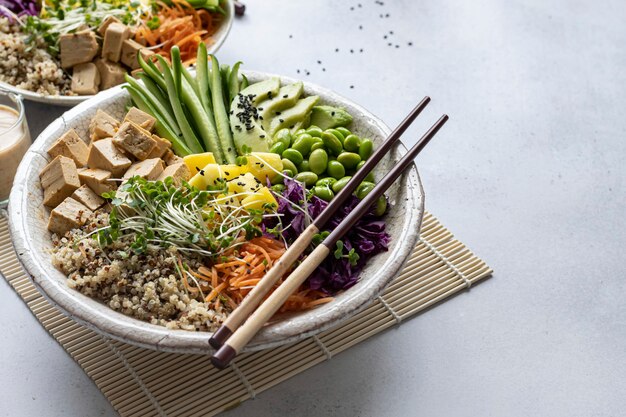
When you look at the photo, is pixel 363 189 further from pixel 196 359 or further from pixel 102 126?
pixel 102 126

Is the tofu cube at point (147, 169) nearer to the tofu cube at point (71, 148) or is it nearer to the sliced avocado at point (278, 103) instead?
the tofu cube at point (71, 148)

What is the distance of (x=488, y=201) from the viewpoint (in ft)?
13.5

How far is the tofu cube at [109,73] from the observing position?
4137 millimetres

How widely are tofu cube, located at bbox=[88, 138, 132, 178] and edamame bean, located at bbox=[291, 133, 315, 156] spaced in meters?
0.79

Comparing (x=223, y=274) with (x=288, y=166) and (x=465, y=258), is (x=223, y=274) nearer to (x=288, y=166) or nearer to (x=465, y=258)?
(x=288, y=166)

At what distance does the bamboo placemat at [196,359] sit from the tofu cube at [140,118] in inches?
35.6

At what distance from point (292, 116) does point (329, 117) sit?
0.19m

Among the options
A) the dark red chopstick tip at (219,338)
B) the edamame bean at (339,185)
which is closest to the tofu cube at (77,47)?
the edamame bean at (339,185)

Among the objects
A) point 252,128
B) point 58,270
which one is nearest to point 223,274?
point 58,270

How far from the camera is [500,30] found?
542 centimetres

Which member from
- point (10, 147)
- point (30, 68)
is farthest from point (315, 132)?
point (30, 68)

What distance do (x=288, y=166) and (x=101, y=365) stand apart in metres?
1.22

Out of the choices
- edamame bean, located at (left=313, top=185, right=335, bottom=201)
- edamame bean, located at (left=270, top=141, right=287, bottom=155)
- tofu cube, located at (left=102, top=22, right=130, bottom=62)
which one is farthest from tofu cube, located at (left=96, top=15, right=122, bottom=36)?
edamame bean, located at (left=313, top=185, right=335, bottom=201)

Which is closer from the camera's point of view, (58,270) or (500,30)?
(58,270)
